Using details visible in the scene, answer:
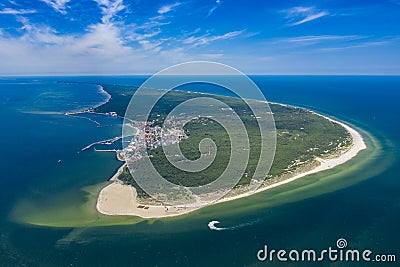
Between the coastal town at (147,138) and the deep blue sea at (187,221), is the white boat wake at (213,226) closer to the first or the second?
the deep blue sea at (187,221)

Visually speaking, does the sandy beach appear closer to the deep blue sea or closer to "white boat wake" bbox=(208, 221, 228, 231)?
the deep blue sea

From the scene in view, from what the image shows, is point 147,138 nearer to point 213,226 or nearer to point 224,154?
point 224,154

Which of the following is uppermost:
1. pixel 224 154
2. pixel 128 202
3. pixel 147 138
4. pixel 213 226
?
pixel 147 138

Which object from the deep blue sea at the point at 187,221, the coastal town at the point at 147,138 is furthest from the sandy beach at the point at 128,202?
the coastal town at the point at 147,138

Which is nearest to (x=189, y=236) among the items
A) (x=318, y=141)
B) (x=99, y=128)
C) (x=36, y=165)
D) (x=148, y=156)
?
(x=148, y=156)

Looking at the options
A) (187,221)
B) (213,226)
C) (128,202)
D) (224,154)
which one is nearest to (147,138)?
(224,154)

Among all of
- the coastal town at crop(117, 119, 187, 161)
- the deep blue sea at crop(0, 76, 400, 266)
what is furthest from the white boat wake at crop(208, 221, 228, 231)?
the coastal town at crop(117, 119, 187, 161)

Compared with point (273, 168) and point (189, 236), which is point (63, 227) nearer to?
point (189, 236)

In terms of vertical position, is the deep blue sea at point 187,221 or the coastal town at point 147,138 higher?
the coastal town at point 147,138
